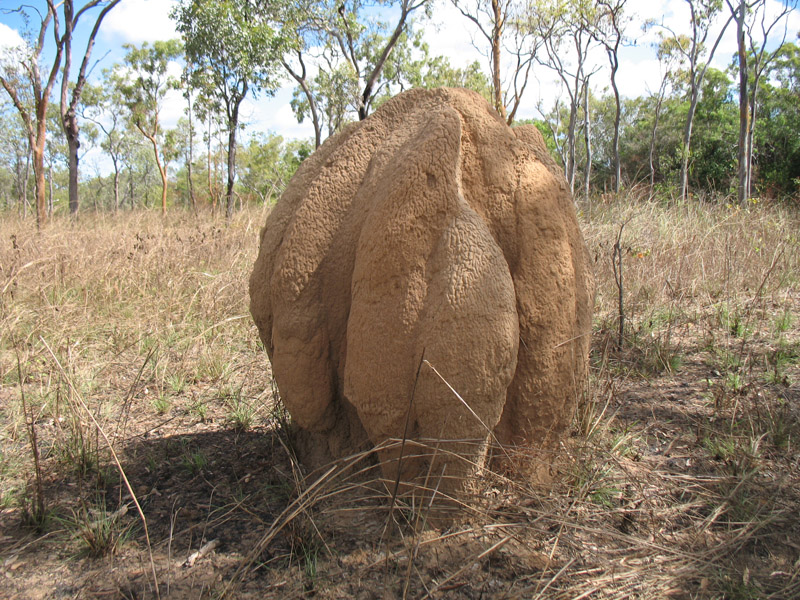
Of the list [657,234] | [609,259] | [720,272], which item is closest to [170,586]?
[609,259]

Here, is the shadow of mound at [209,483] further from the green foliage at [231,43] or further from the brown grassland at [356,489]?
the green foliage at [231,43]

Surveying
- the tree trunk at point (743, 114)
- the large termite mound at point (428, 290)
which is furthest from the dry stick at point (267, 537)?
the tree trunk at point (743, 114)

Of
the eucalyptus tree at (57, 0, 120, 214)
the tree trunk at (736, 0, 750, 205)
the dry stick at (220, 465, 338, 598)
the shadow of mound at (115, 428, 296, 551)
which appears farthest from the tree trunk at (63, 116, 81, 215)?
the tree trunk at (736, 0, 750, 205)

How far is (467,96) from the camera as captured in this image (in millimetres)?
2268

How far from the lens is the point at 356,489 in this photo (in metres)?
2.17

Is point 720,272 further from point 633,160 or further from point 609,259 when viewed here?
point 633,160

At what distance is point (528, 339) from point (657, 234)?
526 cm

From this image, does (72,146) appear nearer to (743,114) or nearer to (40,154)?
(40,154)

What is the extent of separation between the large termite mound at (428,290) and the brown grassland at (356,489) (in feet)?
0.72

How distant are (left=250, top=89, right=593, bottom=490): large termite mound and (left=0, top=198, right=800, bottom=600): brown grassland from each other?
219mm

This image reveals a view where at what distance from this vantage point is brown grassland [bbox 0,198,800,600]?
178 cm

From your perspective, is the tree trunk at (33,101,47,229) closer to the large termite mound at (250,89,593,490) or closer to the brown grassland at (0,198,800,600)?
the brown grassland at (0,198,800,600)

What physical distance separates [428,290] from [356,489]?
859 mm

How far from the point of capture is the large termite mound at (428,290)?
1827 millimetres
